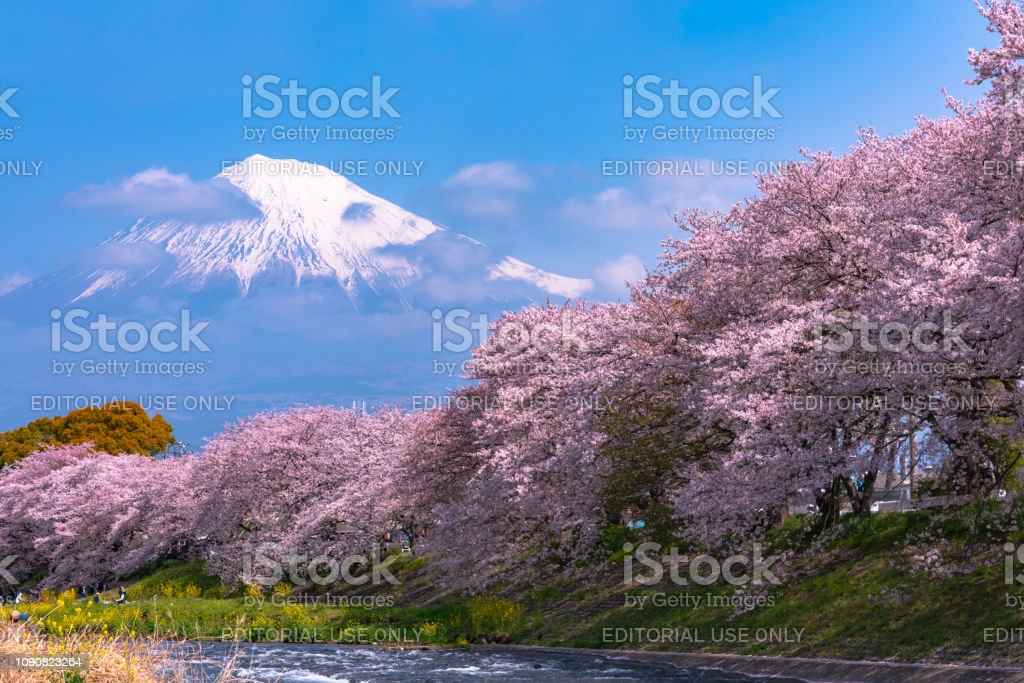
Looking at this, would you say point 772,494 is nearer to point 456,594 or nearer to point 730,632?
point 730,632

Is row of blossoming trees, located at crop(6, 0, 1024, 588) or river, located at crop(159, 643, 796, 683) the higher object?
row of blossoming trees, located at crop(6, 0, 1024, 588)

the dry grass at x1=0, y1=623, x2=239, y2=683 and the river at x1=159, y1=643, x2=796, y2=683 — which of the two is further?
the river at x1=159, y1=643, x2=796, y2=683

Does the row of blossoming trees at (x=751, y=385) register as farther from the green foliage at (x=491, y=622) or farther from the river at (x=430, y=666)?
the river at (x=430, y=666)

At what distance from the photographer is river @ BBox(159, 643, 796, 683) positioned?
28.6m

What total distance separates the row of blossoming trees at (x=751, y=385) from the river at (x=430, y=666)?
4.23m

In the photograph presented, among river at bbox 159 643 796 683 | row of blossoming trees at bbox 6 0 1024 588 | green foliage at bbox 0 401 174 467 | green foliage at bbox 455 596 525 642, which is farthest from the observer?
green foliage at bbox 0 401 174 467

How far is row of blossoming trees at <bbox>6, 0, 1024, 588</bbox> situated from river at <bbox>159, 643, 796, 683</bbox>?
4.23 m

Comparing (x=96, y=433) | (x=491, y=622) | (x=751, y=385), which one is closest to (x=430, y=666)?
(x=491, y=622)

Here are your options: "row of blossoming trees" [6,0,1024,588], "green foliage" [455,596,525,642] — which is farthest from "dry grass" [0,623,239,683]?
"green foliage" [455,596,525,642]

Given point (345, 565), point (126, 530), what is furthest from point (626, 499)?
point (126, 530)

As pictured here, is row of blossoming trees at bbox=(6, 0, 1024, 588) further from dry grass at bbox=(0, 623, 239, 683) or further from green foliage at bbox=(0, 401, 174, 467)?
green foliage at bbox=(0, 401, 174, 467)

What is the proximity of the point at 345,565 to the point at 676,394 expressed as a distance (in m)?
25.1

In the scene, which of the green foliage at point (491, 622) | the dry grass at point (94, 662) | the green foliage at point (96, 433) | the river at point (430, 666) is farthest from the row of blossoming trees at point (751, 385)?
the green foliage at point (96, 433)

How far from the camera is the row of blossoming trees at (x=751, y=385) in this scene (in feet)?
75.6
